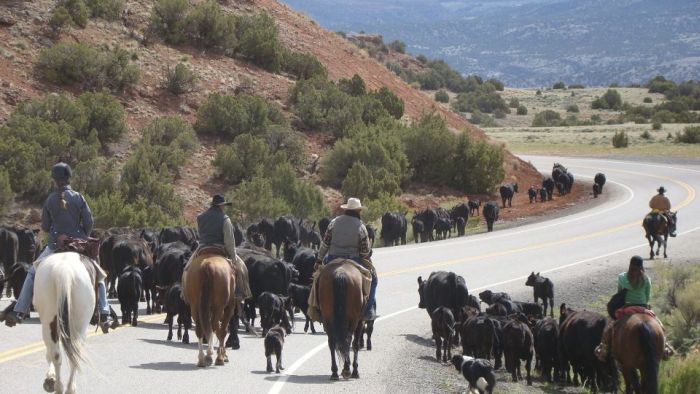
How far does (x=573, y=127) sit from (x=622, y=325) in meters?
101

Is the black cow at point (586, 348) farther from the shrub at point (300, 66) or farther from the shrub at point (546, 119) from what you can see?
the shrub at point (546, 119)

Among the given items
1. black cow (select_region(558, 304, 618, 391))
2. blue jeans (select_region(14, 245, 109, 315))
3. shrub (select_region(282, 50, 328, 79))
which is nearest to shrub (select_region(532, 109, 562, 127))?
shrub (select_region(282, 50, 328, 79))

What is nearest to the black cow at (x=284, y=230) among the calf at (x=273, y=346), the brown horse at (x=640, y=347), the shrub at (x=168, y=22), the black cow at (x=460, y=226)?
the black cow at (x=460, y=226)

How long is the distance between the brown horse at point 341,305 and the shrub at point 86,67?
126ft

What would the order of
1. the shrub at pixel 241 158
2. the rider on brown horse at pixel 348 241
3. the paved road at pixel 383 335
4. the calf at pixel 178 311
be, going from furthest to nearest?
1. the shrub at pixel 241 158
2. the calf at pixel 178 311
3. the rider on brown horse at pixel 348 241
4. the paved road at pixel 383 335

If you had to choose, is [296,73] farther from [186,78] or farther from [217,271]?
[217,271]

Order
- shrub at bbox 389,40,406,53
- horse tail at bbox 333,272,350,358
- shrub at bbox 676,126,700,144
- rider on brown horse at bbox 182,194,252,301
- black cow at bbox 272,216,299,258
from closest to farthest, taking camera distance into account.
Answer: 1. horse tail at bbox 333,272,350,358
2. rider on brown horse at bbox 182,194,252,301
3. black cow at bbox 272,216,299,258
4. shrub at bbox 676,126,700,144
5. shrub at bbox 389,40,406,53

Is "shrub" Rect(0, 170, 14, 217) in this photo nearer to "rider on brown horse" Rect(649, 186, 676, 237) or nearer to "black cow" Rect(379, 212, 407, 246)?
"black cow" Rect(379, 212, 407, 246)

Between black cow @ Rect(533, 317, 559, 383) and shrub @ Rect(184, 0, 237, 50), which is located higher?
shrub @ Rect(184, 0, 237, 50)

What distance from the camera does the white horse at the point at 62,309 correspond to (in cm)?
1266

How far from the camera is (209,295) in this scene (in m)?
15.6

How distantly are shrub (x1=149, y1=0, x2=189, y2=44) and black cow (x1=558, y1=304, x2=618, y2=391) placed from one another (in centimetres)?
4457

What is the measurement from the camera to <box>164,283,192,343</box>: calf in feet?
59.1

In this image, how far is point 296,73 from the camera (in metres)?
63.0
